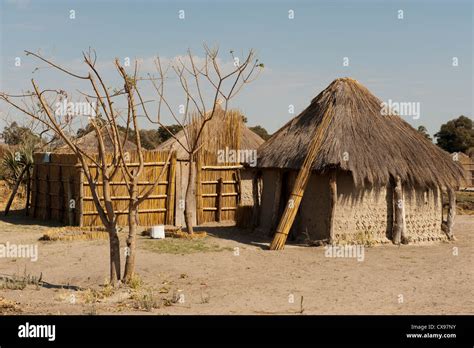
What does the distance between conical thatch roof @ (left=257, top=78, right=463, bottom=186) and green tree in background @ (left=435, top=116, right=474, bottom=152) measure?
33781 mm

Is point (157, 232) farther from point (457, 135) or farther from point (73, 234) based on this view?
point (457, 135)

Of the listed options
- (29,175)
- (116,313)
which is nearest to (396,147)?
(116,313)

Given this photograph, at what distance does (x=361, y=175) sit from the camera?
43.7 ft

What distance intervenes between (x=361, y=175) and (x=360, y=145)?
0.90 meters

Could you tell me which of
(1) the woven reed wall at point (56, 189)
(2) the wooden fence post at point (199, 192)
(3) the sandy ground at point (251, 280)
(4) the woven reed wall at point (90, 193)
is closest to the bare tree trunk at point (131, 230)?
(3) the sandy ground at point (251, 280)

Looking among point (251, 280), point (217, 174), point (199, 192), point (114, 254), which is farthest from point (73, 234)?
point (251, 280)

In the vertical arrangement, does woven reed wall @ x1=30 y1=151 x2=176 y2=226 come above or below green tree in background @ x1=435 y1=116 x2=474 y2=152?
below

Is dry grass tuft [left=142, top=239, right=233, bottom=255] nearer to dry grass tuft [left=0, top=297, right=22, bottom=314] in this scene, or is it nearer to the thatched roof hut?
the thatched roof hut

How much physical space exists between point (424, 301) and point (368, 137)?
20.4 feet

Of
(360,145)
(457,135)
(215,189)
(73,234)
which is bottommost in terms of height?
(73,234)

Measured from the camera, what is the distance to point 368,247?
1368 centimetres

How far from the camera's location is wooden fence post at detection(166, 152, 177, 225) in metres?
17.5

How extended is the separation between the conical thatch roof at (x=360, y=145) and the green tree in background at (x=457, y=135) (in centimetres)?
3378

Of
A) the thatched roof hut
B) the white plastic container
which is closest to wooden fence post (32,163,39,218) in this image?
the thatched roof hut
